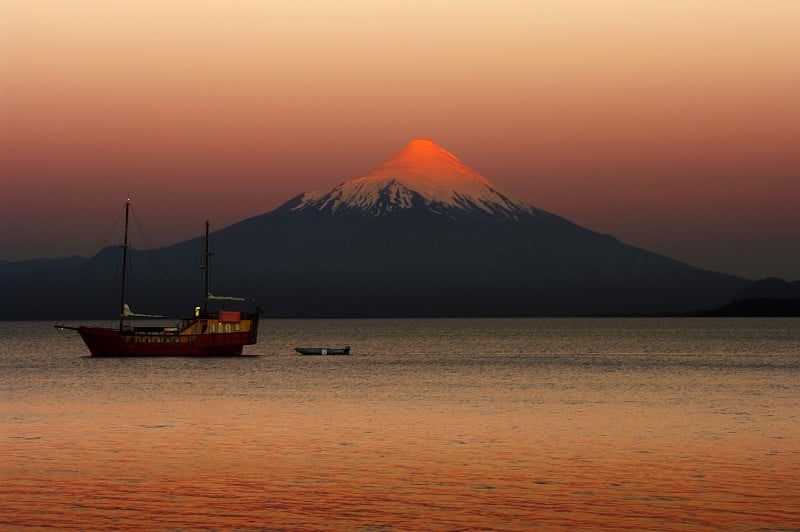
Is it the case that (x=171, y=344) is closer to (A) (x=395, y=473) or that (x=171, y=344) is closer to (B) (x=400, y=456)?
(B) (x=400, y=456)

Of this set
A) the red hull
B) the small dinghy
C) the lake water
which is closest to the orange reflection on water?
the lake water

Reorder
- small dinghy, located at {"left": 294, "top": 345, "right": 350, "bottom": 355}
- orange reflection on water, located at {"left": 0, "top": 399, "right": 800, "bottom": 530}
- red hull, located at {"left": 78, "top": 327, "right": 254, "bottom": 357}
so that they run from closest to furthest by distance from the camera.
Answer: orange reflection on water, located at {"left": 0, "top": 399, "right": 800, "bottom": 530}
red hull, located at {"left": 78, "top": 327, "right": 254, "bottom": 357}
small dinghy, located at {"left": 294, "top": 345, "right": 350, "bottom": 355}

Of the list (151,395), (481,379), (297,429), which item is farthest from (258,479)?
(481,379)

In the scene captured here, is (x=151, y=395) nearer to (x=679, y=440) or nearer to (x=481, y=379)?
(x=481, y=379)

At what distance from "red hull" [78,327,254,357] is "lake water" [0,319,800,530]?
42.9m

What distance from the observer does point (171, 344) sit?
492 ft

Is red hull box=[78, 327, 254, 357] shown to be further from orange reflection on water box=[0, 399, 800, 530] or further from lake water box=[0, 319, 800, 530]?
orange reflection on water box=[0, 399, 800, 530]

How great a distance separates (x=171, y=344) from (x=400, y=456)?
105 meters

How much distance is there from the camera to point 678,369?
136625 mm

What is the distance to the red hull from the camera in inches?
5910

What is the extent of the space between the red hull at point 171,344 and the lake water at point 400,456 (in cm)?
4289

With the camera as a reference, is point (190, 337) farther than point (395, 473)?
Yes

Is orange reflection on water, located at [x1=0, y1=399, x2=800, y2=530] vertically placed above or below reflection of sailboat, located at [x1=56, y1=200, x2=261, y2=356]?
below

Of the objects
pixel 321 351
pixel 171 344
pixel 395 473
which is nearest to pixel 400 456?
pixel 395 473
